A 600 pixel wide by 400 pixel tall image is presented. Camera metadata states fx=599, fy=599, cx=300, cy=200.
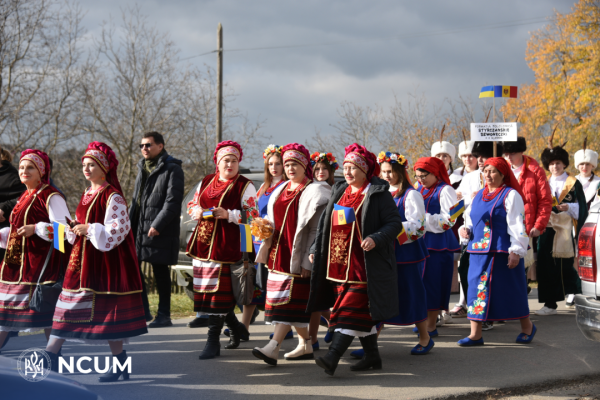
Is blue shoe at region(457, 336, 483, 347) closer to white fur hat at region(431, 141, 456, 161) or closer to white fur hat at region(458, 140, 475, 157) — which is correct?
white fur hat at region(431, 141, 456, 161)

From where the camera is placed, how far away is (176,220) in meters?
7.29

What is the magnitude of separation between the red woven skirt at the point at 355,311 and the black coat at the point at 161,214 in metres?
2.93

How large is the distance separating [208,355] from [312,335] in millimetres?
1027

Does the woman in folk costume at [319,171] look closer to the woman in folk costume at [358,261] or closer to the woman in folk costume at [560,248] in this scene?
the woman in folk costume at [358,261]

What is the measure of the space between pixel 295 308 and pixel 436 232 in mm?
1981

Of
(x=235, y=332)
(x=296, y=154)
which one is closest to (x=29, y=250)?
(x=235, y=332)

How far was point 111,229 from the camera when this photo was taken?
4.62 metres

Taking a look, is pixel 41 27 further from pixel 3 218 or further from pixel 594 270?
pixel 594 270

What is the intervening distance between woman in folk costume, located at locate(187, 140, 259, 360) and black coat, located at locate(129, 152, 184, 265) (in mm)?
Answer: 1297

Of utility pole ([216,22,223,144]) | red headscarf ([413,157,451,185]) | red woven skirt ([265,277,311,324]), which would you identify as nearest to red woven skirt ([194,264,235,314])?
red woven skirt ([265,277,311,324])

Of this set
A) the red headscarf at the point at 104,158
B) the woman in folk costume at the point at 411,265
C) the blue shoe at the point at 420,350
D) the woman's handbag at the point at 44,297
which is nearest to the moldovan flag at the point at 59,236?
the woman's handbag at the point at 44,297

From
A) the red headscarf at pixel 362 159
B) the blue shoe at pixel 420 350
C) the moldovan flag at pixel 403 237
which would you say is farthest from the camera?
the blue shoe at pixel 420 350

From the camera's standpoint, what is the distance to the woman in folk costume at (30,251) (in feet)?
17.3

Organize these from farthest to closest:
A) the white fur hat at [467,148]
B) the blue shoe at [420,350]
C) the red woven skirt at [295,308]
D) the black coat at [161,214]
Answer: the white fur hat at [467,148], the black coat at [161,214], the blue shoe at [420,350], the red woven skirt at [295,308]
